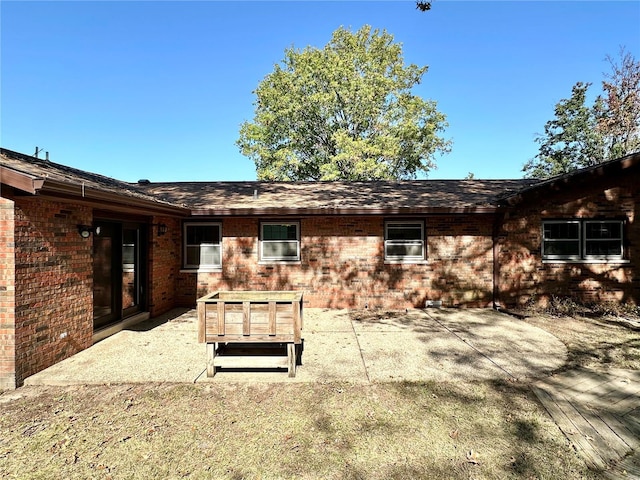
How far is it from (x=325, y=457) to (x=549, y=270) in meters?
8.48

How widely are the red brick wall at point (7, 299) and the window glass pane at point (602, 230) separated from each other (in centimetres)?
1240

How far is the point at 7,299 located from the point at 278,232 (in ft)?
18.8

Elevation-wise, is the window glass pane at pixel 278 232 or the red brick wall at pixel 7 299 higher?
the window glass pane at pixel 278 232

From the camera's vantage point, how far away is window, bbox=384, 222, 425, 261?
881 cm

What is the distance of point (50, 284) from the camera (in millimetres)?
4766

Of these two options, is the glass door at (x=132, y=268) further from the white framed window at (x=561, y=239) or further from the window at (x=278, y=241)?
the white framed window at (x=561, y=239)

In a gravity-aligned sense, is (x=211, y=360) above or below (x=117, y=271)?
below

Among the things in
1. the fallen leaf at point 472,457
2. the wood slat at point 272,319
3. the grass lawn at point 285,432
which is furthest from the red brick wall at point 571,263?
the wood slat at point 272,319

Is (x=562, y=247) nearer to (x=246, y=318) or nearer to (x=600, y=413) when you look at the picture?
(x=600, y=413)

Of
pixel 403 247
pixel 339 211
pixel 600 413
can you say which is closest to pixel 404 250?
pixel 403 247

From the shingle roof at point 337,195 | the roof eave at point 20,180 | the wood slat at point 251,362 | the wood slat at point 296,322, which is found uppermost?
the shingle roof at point 337,195

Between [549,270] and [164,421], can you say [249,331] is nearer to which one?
[164,421]

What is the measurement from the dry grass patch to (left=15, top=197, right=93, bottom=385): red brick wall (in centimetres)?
68

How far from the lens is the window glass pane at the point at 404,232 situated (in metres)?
8.83
